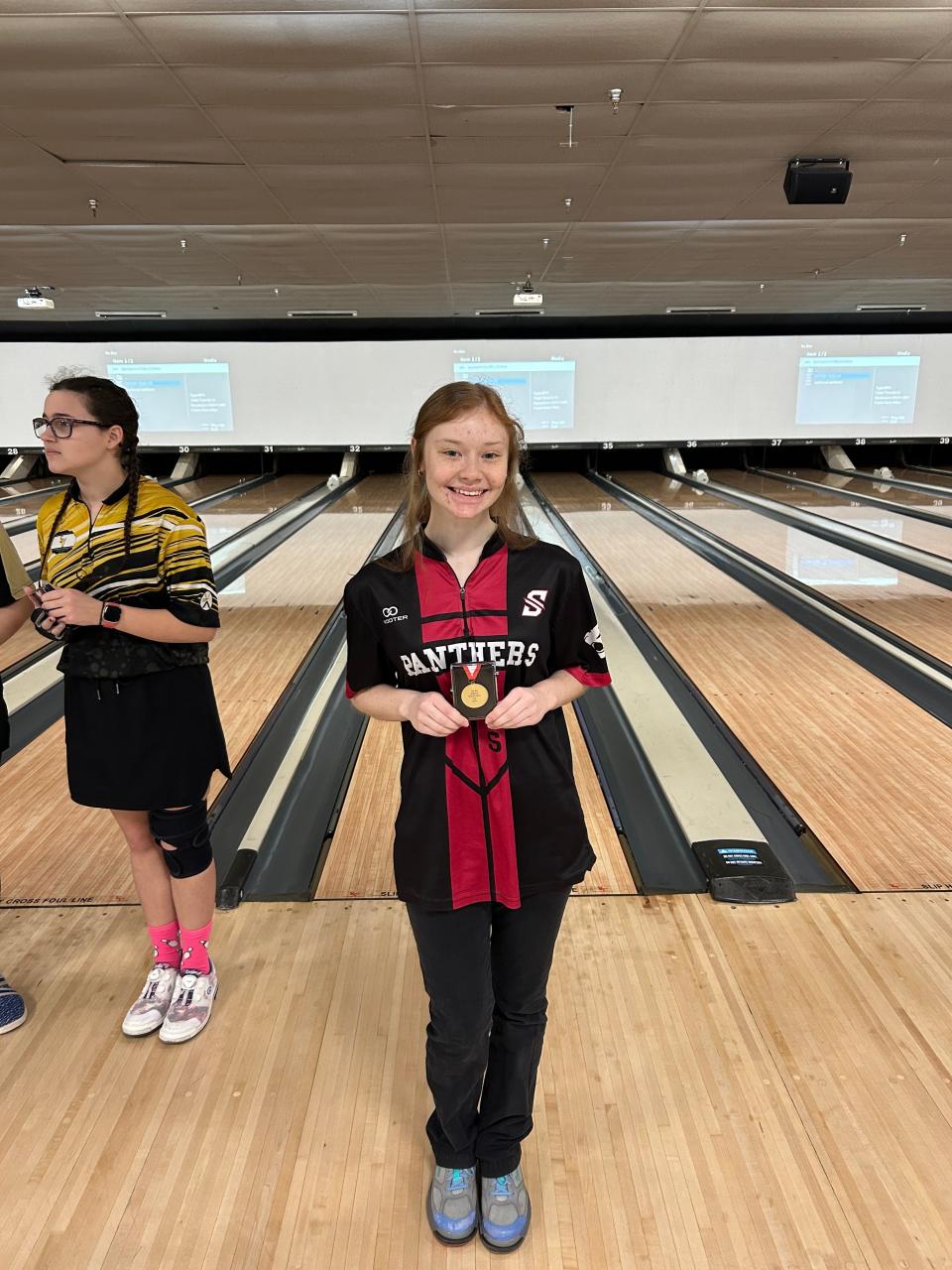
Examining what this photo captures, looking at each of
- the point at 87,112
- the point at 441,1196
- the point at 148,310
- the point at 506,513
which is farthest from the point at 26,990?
the point at 148,310

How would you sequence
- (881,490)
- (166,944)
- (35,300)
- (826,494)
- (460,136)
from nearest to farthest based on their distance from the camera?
(166,944) → (460,136) → (35,300) → (826,494) → (881,490)

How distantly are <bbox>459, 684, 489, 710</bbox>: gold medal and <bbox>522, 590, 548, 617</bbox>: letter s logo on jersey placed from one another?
17 centimetres

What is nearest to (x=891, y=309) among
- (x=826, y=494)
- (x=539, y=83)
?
(x=826, y=494)

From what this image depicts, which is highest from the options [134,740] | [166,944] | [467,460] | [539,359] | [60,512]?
[539,359]

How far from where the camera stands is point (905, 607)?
5023 mm

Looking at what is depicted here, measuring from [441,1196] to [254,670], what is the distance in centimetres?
301

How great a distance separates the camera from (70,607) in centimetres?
158

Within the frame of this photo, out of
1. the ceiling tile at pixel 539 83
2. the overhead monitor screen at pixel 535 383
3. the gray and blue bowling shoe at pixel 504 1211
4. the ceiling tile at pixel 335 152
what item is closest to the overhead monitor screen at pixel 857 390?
the overhead monitor screen at pixel 535 383

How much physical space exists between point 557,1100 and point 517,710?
889mm

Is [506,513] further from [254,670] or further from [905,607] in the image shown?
[905,607]

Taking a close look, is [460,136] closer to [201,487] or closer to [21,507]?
[21,507]

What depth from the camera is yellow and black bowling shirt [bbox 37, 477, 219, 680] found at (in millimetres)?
1674

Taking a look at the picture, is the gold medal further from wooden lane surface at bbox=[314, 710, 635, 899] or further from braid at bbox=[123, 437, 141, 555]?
wooden lane surface at bbox=[314, 710, 635, 899]

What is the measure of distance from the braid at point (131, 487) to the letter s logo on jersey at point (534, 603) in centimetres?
86
